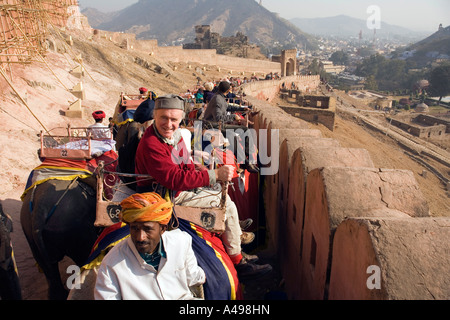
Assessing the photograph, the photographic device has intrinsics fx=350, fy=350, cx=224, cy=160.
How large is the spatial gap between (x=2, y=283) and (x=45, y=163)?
1.53 metres

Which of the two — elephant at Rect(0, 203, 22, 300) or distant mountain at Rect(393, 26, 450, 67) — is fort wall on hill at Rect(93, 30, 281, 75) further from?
distant mountain at Rect(393, 26, 450, 67)

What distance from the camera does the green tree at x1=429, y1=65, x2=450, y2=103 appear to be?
Answer: 7072cm

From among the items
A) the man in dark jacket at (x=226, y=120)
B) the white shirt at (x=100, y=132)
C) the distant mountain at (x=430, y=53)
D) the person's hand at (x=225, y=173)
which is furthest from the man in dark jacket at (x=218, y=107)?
the distant mountain at (x=430, y=53)

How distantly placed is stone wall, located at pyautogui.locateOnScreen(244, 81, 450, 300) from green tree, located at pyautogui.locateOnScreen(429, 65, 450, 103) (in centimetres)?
7897

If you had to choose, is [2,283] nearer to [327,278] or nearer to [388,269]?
[327,278]

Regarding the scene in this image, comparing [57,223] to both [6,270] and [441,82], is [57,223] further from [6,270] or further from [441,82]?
[441,82]

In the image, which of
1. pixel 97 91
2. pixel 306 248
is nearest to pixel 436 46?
pixel 97 91

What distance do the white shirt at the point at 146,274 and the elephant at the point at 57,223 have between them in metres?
1.96

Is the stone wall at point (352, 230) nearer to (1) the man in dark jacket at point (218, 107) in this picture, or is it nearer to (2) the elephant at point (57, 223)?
(1) the man in dark jacket at point (218, 107)

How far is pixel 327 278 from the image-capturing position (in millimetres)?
2557

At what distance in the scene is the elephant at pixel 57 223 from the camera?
3898mm

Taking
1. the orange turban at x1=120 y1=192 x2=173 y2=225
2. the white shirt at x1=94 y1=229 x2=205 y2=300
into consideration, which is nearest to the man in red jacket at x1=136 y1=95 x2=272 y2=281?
the white shirt at x1=94 y1=229 x2=205 y2=300

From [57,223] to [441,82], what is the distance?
272 ft
